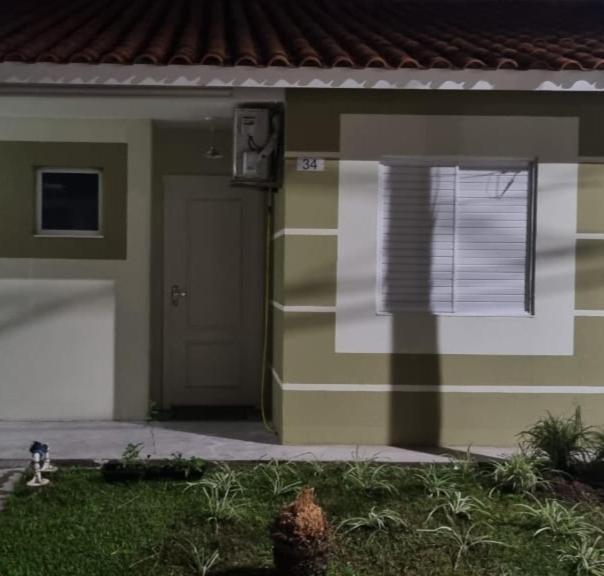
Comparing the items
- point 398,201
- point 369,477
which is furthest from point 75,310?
point 369,477

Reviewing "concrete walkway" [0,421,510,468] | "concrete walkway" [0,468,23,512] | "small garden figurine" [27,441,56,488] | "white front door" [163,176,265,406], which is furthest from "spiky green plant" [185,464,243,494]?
"white front door" [163,176,265,406]

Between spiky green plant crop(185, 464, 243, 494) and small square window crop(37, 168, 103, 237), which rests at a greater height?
small square window crop(37, 168, 103, 237)

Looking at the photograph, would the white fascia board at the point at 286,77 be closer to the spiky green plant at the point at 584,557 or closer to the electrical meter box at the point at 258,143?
the electrical meter box at the point at 258,143

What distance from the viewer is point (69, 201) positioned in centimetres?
855

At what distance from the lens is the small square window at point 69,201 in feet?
28.0

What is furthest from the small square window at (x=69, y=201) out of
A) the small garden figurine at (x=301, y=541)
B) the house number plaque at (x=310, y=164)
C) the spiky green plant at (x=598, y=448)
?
the spiky green plant at (x=598, y=448)

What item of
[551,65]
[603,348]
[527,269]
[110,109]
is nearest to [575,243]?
[527,269]

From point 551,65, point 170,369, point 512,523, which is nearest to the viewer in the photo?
point 512,523

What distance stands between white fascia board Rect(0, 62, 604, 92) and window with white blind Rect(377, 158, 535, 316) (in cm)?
73

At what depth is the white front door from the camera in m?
9.03

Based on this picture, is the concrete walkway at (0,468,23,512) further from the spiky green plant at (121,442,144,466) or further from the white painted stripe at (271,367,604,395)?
the white painted stripe at (271,367,604,395)

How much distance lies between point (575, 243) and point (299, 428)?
9.54ft

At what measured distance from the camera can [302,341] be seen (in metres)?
7.44

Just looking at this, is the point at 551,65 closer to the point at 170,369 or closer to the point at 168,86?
the point at 168,86
